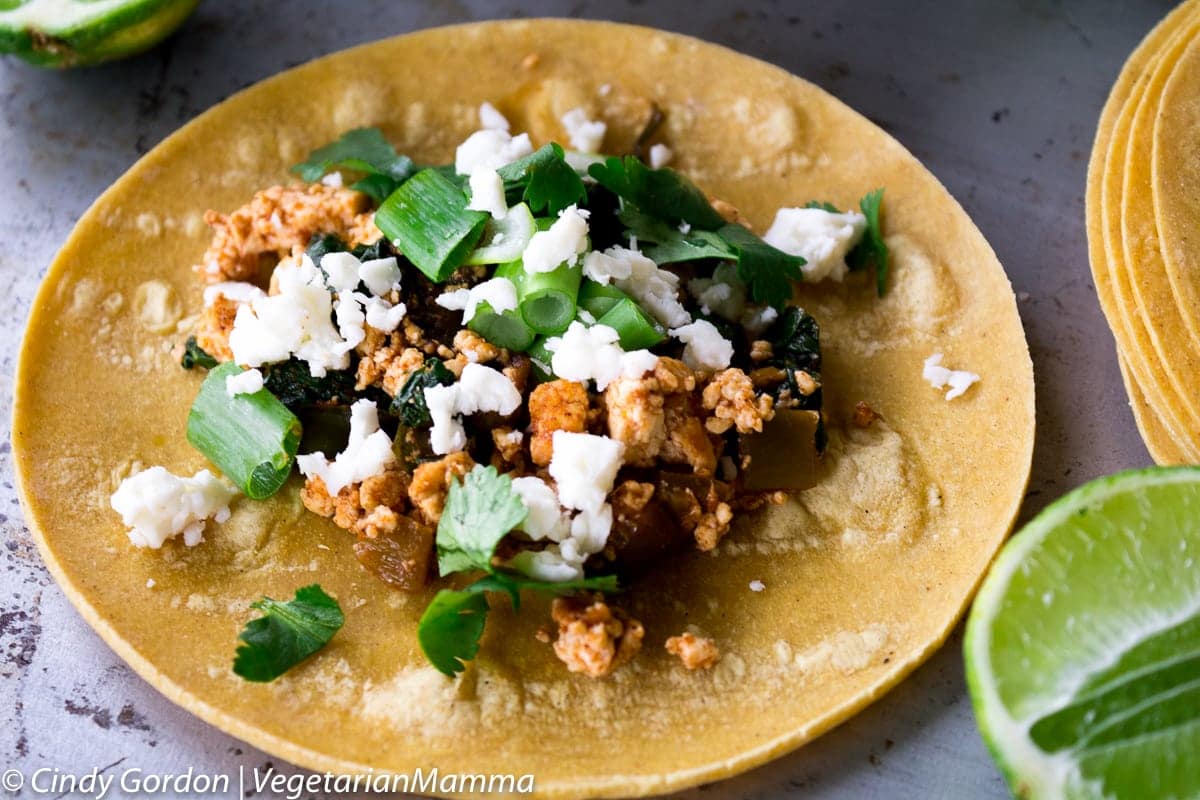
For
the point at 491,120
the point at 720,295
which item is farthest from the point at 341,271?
the point at 720,295

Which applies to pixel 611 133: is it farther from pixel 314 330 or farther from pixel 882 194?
pixel 314 330

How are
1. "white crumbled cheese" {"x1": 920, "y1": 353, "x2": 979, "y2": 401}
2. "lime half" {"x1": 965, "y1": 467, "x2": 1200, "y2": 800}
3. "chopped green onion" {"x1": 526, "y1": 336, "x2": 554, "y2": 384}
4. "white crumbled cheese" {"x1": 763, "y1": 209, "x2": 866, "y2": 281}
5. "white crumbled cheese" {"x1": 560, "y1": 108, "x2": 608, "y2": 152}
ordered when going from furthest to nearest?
1. "white crumbled cheese" {"x1": 560, "y1": 108, "x2": 608, "y2": 152}
2. "white crumbled cheese" {"x1": 763, "y1": 209, "x2": 866, "y2": 281}
3. "white crumbled cheese" {"x1": 920, "y1": 353, "x2": 979, "y2": 401}
4. "chopped green onion" {"x1": 526, "y1": 336, "x2": 554, "y2": 384}
5. "lime half" {"x1": 965, "y1": 467, "x2": 1200, "y2": 800}

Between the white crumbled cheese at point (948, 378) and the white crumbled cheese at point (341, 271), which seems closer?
the white crumbled cheese at point (341, 271)

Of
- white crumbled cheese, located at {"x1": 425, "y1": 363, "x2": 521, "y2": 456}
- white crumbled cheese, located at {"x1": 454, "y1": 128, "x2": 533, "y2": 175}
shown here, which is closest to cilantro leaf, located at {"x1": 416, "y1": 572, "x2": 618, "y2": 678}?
Answer: white crumbled cheese, located at {"x1": 425, "y1": 363, "x2": 521, "y2": 456}

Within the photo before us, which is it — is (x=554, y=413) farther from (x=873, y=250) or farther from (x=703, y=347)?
(x=873, y=250)

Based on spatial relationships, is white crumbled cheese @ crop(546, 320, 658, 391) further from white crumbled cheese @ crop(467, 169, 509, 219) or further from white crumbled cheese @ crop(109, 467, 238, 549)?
white crumbled cheese @ crop(109, 467, 238, 549)

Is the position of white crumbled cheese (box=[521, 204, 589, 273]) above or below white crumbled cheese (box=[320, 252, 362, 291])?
above

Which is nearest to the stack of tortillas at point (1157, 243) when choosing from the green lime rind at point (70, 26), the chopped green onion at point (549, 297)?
the chopped green onion at point (549, 297)

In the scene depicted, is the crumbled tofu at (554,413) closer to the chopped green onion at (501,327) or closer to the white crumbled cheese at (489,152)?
the chopped green onion at (501,327)
